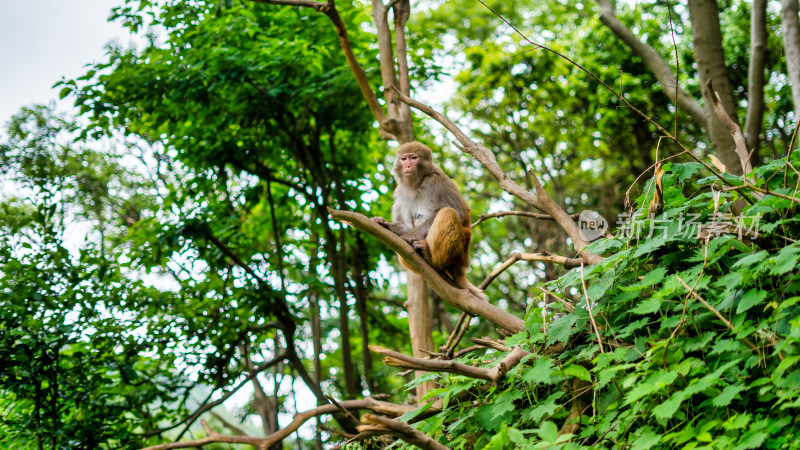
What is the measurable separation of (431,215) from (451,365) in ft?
8.51

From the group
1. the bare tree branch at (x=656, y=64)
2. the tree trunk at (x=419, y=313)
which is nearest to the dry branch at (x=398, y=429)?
the tree trunk at (x=419, y=313)

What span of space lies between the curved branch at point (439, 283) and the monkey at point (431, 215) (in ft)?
1.29

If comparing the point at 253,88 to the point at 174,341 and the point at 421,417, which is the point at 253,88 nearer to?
the point at 174,341

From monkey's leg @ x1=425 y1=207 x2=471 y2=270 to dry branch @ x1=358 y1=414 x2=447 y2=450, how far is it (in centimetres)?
221

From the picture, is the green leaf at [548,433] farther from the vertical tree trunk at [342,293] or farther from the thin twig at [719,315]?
the vertical tree trunk at [342,293]

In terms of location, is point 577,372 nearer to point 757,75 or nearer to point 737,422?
point 737,422

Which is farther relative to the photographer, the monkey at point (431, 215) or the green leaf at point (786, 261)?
the monkey at point (431, 215)

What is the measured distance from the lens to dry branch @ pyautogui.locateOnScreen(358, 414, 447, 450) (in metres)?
2.72

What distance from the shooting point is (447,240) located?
5.00 meters

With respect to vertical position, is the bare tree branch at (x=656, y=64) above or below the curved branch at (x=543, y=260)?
above

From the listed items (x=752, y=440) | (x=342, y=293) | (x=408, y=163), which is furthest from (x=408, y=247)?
(x=342, y=293)

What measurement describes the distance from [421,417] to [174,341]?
412cm

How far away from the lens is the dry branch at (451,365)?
2.85 meters

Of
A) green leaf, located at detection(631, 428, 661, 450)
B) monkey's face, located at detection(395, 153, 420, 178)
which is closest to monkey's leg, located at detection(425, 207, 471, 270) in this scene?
monkey's face, located at detection(395, 153, 420, 178)
